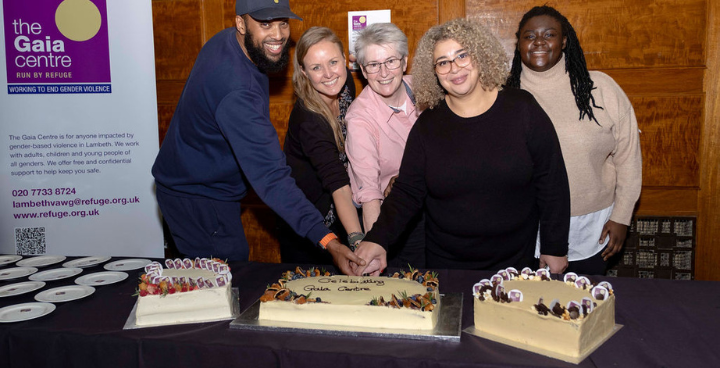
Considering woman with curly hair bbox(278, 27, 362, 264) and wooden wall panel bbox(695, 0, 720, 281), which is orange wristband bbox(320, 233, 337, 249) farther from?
wooden wall panel bbox(695, 0, 720, 281)

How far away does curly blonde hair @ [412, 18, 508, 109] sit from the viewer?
1864 mm

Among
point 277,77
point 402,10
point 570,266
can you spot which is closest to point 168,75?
point 277,77

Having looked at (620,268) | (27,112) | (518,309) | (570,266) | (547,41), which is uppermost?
(547,41)

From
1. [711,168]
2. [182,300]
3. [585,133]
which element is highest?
[585,133]

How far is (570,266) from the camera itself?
2312 millimetres

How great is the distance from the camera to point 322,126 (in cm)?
224

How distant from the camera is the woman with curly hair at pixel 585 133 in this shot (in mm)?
2213

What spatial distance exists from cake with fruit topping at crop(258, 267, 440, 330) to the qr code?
2.29 m

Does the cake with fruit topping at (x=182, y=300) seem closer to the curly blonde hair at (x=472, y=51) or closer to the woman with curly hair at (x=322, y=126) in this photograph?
the woman with curly hair at (x=322, y=126)

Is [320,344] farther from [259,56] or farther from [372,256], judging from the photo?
[259,56]

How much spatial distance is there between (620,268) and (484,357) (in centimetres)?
262

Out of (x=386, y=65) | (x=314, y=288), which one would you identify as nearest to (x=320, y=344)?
(x=314, y=288)

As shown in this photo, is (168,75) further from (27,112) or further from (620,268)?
(620,268)

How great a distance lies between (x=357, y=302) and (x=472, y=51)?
3.20 ft
